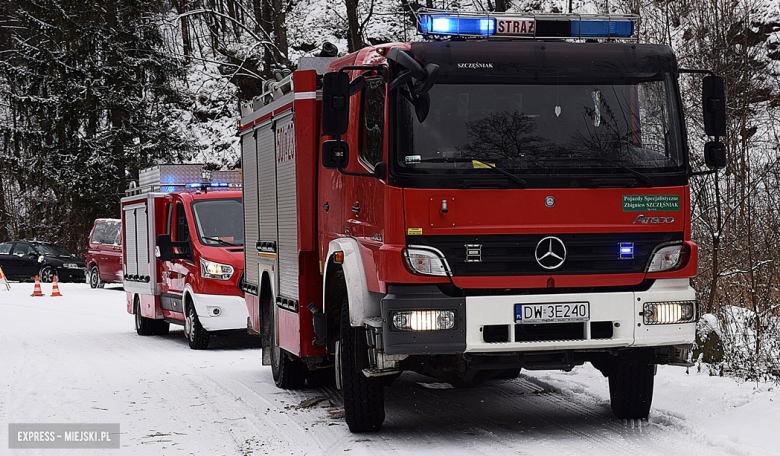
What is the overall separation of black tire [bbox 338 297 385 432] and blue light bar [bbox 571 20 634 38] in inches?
105

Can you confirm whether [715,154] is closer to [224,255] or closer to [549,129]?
[549,129]

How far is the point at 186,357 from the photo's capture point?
13.4m

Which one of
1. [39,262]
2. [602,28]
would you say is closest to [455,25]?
[602,28]

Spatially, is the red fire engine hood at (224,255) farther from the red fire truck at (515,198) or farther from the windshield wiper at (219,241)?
the red fire truck at (515,198)

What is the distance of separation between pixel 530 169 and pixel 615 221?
0.69 m

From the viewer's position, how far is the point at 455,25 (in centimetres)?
744

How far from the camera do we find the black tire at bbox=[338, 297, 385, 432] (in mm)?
7699

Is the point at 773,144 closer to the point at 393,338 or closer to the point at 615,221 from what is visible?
the point at 615,221

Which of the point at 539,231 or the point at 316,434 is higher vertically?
the point at 539,231

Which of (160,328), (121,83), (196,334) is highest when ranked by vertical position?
(121,83)

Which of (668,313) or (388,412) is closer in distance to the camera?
(668,313)

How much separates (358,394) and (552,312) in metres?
1.66

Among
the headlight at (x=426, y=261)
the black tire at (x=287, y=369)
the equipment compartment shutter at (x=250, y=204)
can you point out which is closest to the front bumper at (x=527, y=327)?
the headlight at (x=426, y=261)

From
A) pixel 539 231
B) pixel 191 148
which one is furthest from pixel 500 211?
pixel 191 148
